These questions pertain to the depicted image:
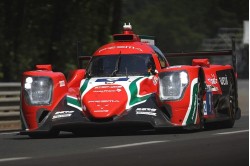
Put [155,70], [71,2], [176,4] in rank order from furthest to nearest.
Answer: [176,4] → [71,2] → [155,70]

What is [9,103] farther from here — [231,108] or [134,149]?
[134,149]

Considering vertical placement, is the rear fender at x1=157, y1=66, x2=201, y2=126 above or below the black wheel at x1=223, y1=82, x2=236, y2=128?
above

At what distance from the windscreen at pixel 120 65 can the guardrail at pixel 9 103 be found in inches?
140

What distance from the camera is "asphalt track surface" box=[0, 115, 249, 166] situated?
10523 mm

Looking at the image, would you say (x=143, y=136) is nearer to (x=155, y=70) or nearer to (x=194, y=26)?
(x=155, y=70)

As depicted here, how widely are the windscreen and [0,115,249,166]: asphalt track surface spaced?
94cm

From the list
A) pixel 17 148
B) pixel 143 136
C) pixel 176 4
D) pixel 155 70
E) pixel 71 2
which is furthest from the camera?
pixel 176 4

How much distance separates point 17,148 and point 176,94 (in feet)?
9.81

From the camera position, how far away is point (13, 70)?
3231cm

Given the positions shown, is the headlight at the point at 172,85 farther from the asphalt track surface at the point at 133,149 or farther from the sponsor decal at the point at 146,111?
the asphalt track surface at the point at 133,149

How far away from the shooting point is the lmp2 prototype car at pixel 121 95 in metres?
14.6

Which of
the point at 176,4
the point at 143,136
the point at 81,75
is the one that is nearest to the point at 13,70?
the point at 81,75

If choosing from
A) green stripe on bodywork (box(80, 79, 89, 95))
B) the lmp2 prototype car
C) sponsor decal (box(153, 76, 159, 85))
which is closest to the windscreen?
the lmp2 prototype car

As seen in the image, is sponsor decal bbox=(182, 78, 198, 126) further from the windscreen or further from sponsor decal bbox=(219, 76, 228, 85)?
sponsor decal bbox=(219, 76, 228, 85)
